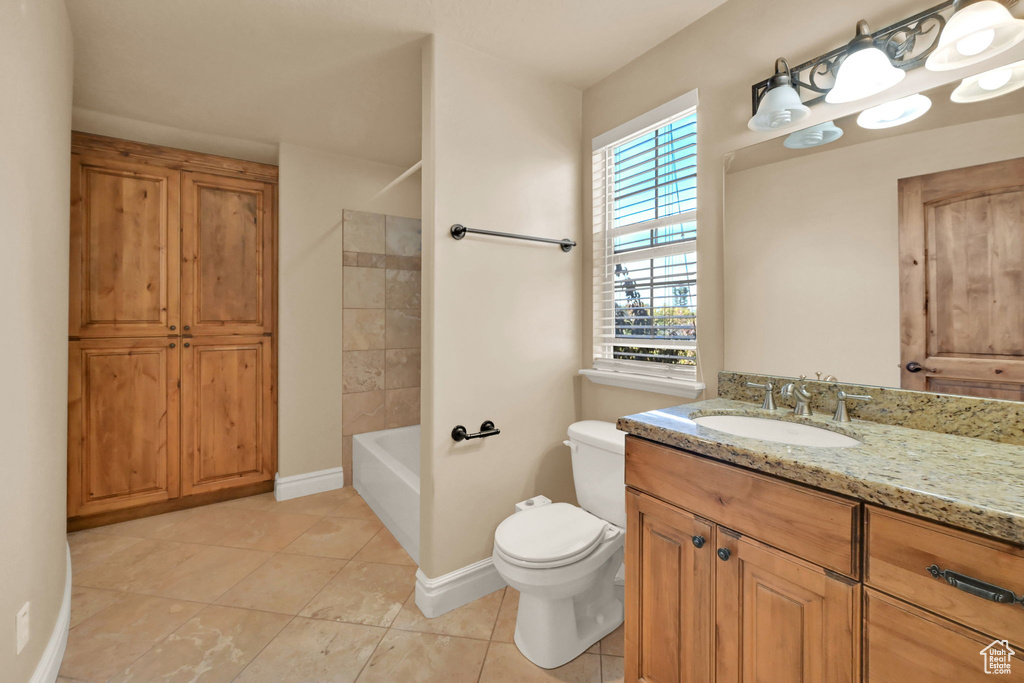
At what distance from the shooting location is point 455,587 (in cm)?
183

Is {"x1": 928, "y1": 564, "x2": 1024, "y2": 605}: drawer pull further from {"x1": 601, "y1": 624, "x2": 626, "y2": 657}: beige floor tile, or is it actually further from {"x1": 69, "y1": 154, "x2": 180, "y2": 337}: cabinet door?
{"x1": 69, "y1": 154, "x2": 180, "y2": 337}: cabinet door

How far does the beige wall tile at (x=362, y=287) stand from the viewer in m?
3.06

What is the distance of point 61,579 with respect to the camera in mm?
1673

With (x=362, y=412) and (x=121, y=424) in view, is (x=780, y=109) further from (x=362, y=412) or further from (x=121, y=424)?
(x=121, y=424)

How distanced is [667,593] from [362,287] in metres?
2.68

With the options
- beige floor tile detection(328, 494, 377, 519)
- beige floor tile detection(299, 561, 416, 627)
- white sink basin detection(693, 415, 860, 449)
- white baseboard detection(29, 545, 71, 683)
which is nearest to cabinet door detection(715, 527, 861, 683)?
white sink basin detection(693, 415, 860, 449)

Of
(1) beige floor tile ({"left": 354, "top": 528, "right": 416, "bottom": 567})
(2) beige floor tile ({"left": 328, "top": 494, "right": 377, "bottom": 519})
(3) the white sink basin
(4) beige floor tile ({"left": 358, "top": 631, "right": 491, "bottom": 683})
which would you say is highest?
(3) the white sink basin

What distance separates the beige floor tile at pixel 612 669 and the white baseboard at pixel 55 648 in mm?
1769

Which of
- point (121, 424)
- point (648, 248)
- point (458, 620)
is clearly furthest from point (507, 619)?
point (121, 424)

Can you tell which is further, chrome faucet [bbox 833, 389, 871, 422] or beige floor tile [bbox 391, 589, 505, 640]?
beige floor tile [bbox 391, 589, 505, 640]

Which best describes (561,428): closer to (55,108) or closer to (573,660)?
(573,660)

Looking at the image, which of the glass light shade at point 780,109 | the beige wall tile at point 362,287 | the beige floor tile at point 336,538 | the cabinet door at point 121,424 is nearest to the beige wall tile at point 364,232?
the beige wall tile at point 362,287

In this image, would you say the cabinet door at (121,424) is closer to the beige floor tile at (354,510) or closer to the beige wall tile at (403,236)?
the beige floor tile at (354,510)

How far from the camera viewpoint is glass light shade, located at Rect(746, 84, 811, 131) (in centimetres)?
139
